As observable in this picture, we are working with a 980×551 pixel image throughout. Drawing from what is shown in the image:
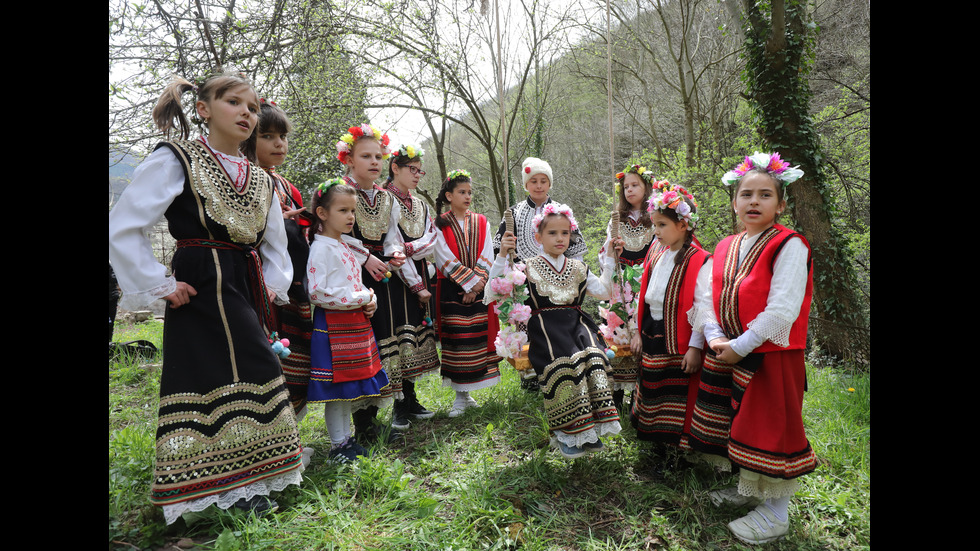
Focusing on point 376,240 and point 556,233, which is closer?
point 556,233

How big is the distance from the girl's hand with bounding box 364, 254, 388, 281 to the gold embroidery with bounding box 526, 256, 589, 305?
106 centimetres

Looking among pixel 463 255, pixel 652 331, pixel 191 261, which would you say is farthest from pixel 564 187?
pixel 191 261

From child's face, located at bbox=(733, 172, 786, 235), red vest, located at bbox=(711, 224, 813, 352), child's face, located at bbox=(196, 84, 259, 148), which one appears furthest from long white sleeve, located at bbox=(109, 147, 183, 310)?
child's face, located at bbox=(733, 172, 786, 235)

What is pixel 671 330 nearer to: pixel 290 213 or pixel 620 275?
pixel 620 275

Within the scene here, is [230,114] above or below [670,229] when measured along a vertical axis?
above

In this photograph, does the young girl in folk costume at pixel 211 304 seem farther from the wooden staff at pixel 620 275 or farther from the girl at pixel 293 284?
the wooden staff at pixel 620 275

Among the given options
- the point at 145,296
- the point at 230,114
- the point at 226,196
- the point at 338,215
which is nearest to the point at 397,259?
the point at 338,215

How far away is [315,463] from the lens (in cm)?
313

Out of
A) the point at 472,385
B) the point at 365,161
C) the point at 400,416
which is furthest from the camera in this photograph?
the point at 472,385

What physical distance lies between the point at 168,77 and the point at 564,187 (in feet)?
39.7

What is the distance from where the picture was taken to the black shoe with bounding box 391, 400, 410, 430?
3.84 m

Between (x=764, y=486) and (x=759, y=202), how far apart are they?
143cm

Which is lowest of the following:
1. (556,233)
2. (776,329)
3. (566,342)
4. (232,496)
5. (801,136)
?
(232,496)

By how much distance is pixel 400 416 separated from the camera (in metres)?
3.93
